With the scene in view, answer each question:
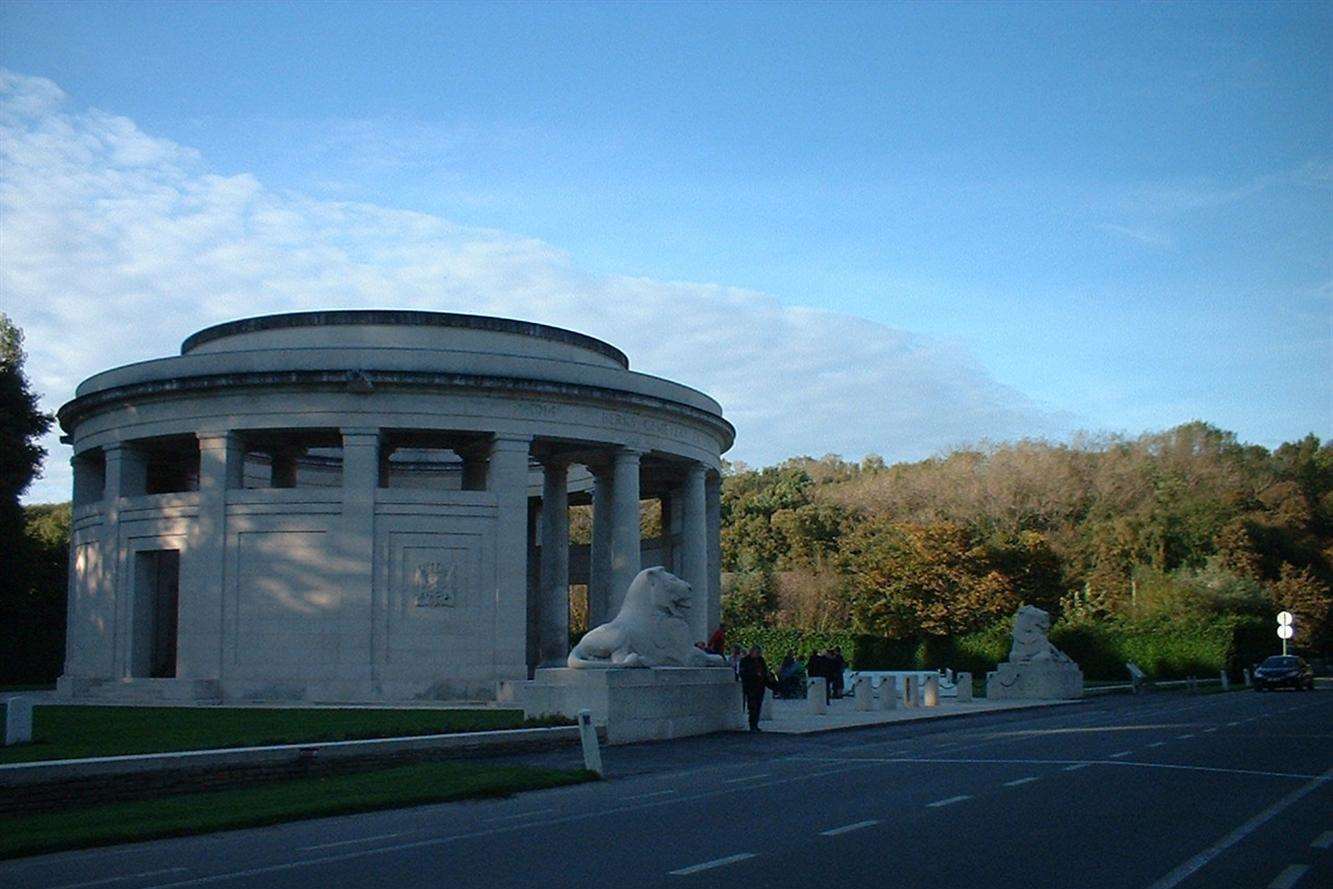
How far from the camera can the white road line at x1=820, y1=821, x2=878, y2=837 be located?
41.8ft

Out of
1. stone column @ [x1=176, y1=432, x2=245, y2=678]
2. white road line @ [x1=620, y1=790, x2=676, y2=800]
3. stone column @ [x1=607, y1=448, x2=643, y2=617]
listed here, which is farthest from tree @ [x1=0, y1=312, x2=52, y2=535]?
white road line @ [x1=620, y1=790, x2=676, y2=800]

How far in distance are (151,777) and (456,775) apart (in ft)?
13.3

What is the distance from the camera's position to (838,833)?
1274cm

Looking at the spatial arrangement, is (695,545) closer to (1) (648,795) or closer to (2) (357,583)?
(2) (357,583)

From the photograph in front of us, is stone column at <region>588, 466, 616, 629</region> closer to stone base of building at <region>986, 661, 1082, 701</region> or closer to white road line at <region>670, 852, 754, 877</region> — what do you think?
stone base of building at <region>986, 661, 1082, 701</region>

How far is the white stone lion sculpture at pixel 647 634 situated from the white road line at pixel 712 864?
1481cm

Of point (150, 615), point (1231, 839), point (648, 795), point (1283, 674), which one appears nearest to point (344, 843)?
point (648, 795)

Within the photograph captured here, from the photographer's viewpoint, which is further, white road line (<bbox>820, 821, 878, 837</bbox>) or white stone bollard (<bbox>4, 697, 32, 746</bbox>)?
white stone bollard (<bbox>4, 697, 32, 746</bbox>)

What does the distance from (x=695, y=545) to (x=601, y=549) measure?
Answer: 152 inches

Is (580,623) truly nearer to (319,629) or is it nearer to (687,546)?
(687,546)

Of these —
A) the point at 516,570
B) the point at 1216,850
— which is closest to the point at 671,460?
the point at 516,570

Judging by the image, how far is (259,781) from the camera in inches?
736

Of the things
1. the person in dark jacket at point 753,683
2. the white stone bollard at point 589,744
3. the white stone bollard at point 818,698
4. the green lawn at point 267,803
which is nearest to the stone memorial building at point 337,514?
the white stone bollard at point 818,698

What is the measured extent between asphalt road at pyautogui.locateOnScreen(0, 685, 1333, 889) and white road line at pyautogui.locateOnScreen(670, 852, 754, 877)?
0.10 ft
